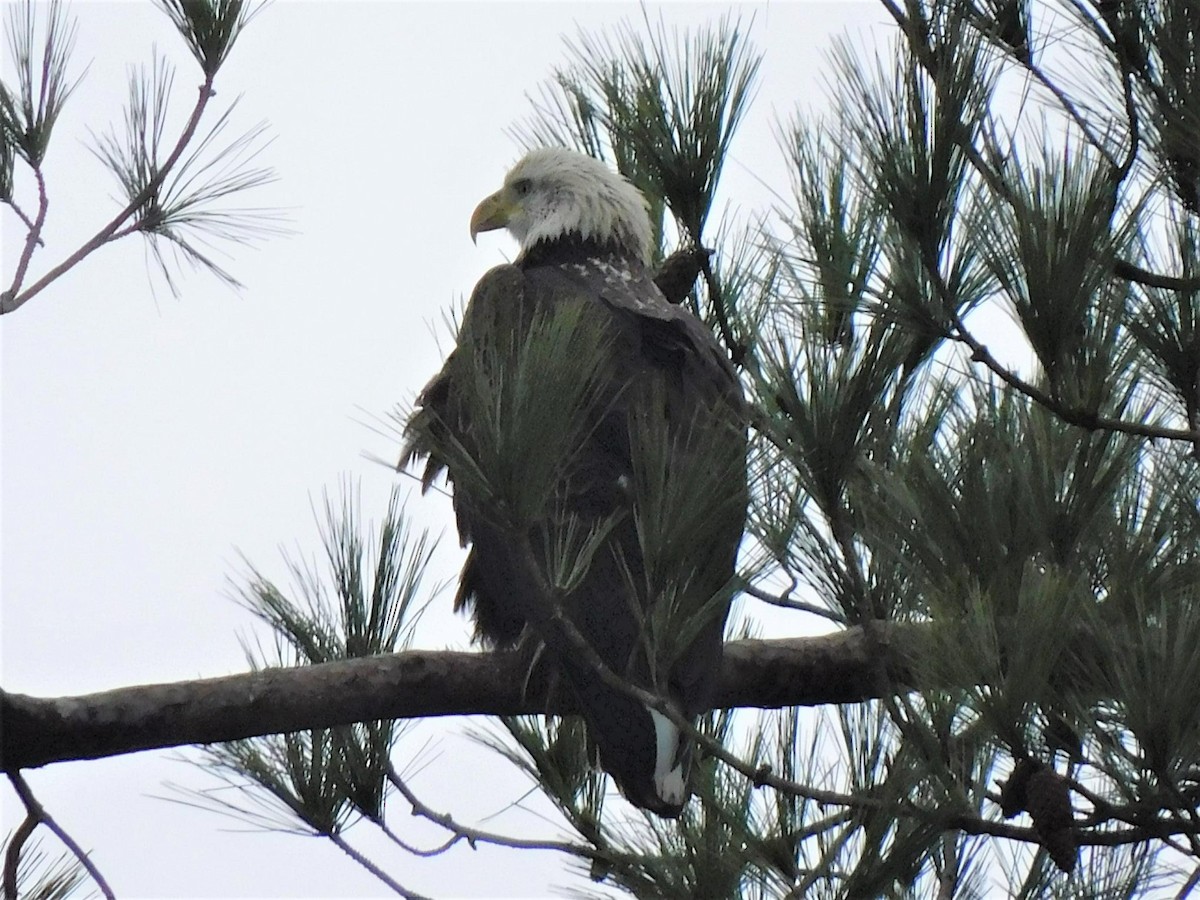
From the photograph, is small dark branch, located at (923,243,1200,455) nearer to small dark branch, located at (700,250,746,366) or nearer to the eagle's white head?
small dark branch, located at (700,250,746,366)

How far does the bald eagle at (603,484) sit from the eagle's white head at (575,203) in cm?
13

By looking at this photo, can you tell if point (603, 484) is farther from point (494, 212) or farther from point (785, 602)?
point (494, 212)

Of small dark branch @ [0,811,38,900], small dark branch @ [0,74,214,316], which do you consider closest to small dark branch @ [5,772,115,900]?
small dark branch @ [0,811,38,900]

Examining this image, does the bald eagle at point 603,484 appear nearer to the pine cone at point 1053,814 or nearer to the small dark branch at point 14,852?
the pine cone at point 1053,814

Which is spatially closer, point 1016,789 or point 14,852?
point 1016,789

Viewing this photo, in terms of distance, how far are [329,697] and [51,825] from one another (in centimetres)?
40

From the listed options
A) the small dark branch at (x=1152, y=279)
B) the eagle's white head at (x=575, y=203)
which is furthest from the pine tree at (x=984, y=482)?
the eagle's white head at (x=575, y=203)

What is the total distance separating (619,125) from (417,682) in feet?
3.44

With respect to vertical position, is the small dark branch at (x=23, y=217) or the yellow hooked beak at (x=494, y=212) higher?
the yellow hooked beak at (x=494, y=212)

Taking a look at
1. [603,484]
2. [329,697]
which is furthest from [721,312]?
[329,697]

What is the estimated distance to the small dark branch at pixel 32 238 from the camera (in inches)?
80.6

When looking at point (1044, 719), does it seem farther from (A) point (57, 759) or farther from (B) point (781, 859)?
(A) point (57, 759)

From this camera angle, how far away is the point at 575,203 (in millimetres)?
3846

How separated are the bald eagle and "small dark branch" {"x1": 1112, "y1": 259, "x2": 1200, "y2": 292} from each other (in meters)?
0.48
